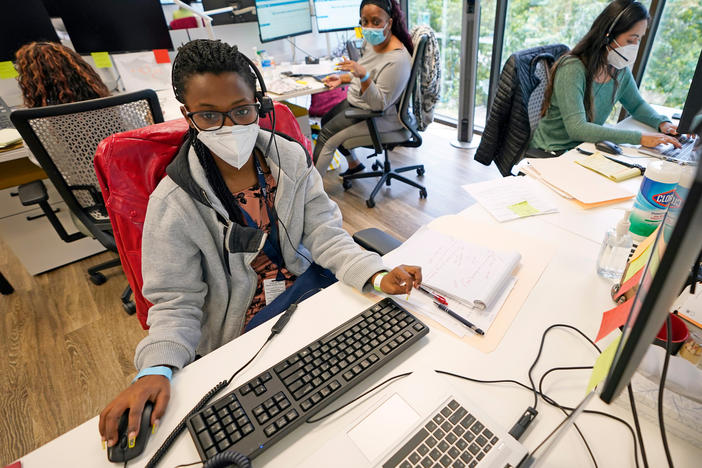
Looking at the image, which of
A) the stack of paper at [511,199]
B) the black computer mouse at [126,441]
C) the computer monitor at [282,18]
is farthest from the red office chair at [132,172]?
the computer monitor at [282,18]

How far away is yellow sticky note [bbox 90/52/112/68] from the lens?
7.33ft

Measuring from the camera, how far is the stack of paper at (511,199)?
1.08 m

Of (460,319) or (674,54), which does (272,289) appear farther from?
(674,54)

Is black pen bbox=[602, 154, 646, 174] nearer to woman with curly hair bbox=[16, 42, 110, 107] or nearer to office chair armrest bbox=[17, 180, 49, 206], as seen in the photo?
woman with curly hair bbox=[16, 42, 110, 107]

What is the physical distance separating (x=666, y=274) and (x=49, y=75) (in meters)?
2.00

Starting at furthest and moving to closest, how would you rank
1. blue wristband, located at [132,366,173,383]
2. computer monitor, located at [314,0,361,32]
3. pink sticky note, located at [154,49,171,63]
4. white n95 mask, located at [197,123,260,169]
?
1. computer monitor, located at [314,0,361,32]
2. pink sticky note, located at [154,49,171,63]
3. white n95 mask, located at [197,123,260,169]
4. blue wristband, located at [132,366,173,383]

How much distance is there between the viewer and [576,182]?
1.20 metres

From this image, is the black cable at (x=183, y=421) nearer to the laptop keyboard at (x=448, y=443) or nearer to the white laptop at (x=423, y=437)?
the white laptop at (x=423, y=437)

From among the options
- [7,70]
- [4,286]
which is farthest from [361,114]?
[4,286]

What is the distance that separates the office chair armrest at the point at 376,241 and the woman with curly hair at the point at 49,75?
1.40 metres

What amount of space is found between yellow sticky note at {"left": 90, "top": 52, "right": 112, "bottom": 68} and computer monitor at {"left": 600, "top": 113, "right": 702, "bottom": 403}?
286 centimetres

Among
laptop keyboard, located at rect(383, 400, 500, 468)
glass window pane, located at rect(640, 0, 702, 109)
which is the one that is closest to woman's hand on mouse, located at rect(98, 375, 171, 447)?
laptop keyboard, located at rect(383, 400, 500, 468)

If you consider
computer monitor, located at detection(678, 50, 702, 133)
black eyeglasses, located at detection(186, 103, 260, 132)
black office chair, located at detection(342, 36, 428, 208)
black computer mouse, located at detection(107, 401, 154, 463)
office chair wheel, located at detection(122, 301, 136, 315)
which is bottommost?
office chair wheel, located at detection(122, 301, 136, 315)

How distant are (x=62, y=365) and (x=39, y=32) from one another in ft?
5.94
